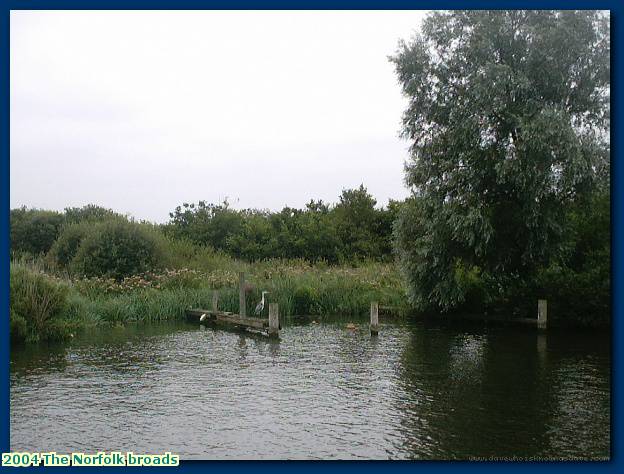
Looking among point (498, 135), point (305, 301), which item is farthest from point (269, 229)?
point (498, 135)

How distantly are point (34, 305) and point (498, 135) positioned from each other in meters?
12.5

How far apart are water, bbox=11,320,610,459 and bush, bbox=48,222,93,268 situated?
10.9 meters

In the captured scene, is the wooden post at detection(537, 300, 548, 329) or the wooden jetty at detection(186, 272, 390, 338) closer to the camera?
the wooden jetty at detection(186, 272, 390, 338)

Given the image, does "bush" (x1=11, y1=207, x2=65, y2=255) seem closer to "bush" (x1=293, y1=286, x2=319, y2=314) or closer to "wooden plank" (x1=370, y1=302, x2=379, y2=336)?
"bush" (x1=293, y1=286, x2=319, y2=314)

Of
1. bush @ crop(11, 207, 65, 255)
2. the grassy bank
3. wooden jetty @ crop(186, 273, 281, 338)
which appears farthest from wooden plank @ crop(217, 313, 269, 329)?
bush @ crop(11, 207, 65, 255)

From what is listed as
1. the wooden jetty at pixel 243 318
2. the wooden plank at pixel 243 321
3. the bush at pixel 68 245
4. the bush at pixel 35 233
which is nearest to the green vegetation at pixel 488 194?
the wooden jetty at pixel 243 318

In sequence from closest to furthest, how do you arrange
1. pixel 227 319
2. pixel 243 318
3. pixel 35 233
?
1. pixel 243 318
2. pixel 227 319
3. pixel 35 233

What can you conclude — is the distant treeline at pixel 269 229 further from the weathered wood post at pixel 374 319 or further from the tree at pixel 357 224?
the weathered wood post at pixel 374 319

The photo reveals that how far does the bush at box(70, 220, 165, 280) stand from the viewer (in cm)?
2302

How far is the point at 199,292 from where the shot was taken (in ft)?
69.8

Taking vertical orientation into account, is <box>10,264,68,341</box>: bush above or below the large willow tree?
below

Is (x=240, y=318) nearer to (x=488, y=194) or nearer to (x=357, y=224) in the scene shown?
(x=488, y=194)

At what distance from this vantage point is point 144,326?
60.0 ft

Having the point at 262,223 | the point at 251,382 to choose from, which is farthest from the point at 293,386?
the point at 262,223
